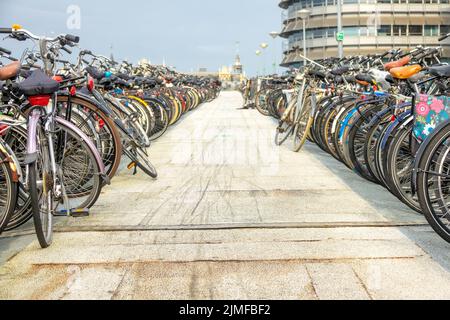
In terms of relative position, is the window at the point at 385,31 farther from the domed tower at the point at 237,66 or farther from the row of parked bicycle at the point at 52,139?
the row of parked bicycle at the point at 52,139

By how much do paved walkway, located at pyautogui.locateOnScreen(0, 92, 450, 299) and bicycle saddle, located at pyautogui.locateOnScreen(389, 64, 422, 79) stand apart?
3.47 feet

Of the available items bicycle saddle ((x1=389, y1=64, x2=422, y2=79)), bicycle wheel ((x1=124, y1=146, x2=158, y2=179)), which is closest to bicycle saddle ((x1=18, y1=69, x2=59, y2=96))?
bicycle wheel ((x1=124, y1=146, x2=158, y2=179))

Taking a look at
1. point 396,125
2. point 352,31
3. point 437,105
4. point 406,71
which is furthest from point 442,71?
point 352,31

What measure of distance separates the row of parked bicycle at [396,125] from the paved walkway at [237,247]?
0.95 feet

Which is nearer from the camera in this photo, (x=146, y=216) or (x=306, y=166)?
(x=146, y=216)

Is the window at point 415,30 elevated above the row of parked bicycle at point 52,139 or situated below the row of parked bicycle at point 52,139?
above

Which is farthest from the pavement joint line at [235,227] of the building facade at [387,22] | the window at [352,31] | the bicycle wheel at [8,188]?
the window at [352,31]

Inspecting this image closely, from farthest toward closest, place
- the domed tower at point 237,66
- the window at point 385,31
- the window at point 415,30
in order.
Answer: the domed tower at point 237,66, the window at point 415,30, the window at point 385,31

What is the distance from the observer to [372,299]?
7.80ft

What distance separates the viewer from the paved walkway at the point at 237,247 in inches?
99.7

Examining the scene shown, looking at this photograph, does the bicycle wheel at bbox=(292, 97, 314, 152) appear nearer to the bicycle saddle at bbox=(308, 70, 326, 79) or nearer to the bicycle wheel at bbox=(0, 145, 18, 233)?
the bicycle saddle at bbox=(308, 70, 326, 79)
